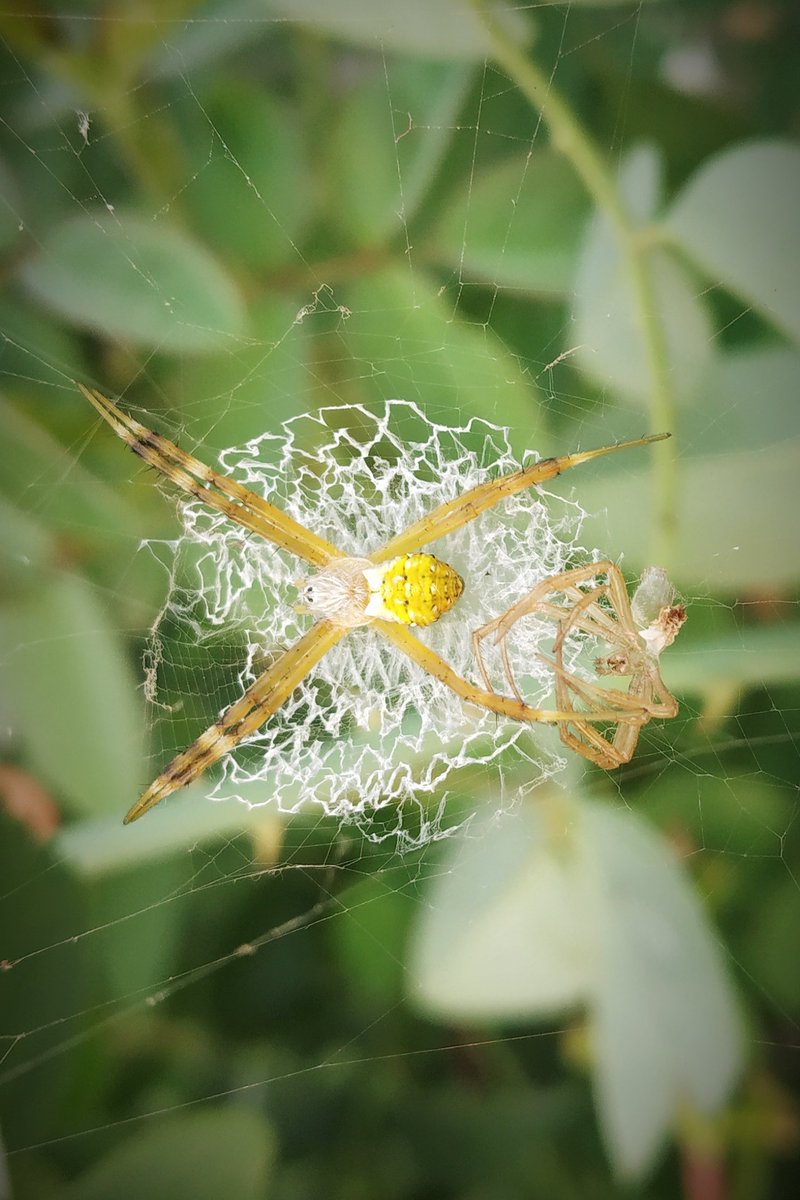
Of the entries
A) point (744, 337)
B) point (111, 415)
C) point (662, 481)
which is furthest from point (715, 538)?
point (111, 415)

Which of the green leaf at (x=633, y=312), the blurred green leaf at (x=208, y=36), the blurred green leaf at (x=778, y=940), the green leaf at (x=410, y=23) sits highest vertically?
the blurred green leaf at (x=208, y=36)

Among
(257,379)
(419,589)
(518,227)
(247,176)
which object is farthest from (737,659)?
(247,176)

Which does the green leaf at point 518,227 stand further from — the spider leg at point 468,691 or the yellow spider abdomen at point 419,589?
the spider leg at point 468,691

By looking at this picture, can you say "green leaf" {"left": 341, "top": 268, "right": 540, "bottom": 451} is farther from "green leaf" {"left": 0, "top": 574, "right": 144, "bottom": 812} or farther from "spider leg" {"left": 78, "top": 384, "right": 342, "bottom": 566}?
"green leaf" {"left": 0, "top": 574, "right": 144, "bottom": 812}

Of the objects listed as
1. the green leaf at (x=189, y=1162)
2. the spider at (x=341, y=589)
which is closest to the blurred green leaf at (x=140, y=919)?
the spider at (x=341, y=589)

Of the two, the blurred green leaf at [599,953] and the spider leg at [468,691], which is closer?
the spider leg at [468,691]

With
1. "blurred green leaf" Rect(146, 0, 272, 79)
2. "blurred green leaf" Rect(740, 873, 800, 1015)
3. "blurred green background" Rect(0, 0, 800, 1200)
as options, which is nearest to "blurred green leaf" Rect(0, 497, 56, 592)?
"blurred green background" Rect(0, 0, 800, 1200)

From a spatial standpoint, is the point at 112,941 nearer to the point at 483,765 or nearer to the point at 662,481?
the point at 483,765
